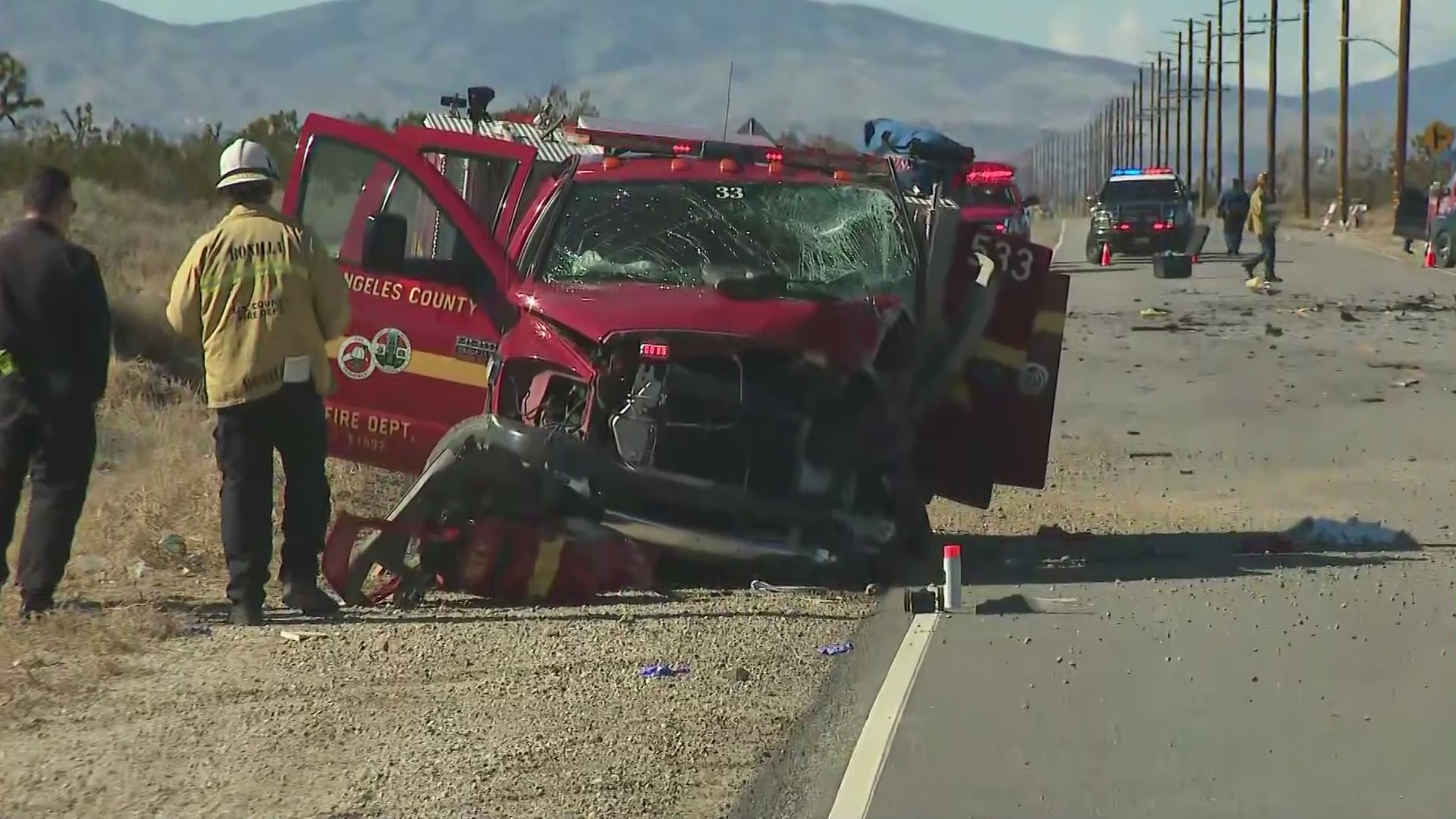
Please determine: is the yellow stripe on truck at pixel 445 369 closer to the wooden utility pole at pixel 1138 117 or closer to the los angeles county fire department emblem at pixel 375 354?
the los angeles county fire department emblem at pixel 375 354

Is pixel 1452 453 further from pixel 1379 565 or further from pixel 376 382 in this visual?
pixel 376 382

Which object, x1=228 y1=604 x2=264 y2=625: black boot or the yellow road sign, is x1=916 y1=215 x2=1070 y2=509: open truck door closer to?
x1=228 y1=604 x2=264 y2=625: black boot

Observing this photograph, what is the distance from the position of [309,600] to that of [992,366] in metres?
3.68

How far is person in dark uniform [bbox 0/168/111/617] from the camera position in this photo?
9.38m

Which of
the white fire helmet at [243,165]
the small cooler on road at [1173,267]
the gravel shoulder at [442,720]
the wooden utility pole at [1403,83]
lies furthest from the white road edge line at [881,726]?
the wooden utility pole at [1403,83]

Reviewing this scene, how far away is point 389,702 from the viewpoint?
7.77 m

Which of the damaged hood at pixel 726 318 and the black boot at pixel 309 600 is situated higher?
the damaged hood at pixel 726 318

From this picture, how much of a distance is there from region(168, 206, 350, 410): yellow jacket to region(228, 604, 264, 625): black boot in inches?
34.0

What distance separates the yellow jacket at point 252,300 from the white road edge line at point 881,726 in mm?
2745

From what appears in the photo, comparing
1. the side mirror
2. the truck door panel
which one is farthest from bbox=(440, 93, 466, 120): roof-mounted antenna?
the side mirror

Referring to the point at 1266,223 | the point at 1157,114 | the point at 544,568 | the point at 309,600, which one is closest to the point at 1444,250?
the point at 1266,223

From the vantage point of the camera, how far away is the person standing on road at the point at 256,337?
29.9 ft

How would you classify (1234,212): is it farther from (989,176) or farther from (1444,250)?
(989,176)

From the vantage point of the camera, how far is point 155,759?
697 cm
